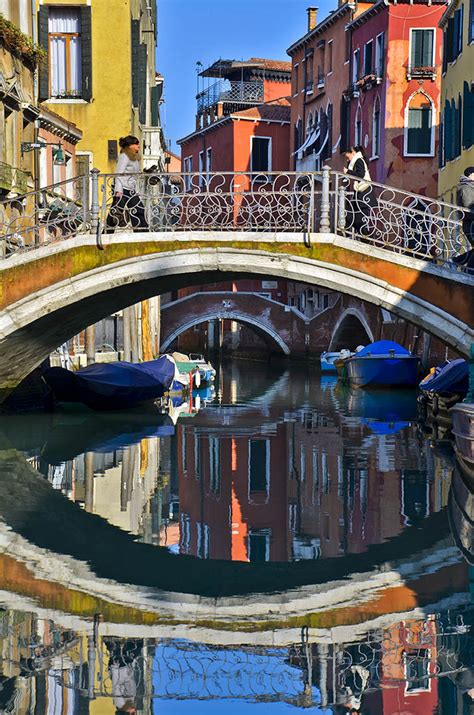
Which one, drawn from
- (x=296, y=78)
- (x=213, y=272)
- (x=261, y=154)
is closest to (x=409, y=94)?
(x=296, y=78)

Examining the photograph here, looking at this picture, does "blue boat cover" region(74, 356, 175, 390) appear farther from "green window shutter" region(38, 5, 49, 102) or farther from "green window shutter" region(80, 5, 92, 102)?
"green window shutter" region(80, 5, 92, 102)

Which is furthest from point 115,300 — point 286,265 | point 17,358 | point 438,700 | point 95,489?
point 438,700

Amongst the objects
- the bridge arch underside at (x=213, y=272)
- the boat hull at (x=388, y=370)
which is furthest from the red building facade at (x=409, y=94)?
the bridge arch underside at (x=213, y=272)

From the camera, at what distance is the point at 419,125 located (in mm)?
26062

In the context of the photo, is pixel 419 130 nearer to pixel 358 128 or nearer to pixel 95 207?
pixel 358 128

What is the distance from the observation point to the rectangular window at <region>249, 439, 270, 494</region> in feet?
33.6

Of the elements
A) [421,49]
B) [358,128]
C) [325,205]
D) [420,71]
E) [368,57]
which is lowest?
[325,205]

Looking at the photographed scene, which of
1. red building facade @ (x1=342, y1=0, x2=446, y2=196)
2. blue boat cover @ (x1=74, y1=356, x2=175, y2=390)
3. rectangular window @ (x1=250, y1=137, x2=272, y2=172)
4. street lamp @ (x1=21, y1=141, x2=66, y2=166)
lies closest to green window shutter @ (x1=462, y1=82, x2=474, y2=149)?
blue boat cover @ (x1=74, y1=356, x2=175, y2=390)

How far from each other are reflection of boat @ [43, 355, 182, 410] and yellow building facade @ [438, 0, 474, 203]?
5.09m

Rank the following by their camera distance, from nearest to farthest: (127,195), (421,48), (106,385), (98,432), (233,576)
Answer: (233,576)
(127,195)
(98,432)
(106,385)
(421,48)

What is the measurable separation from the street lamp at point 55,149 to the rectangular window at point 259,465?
449cm

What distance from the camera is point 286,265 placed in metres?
11.9

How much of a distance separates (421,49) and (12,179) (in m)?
13.9

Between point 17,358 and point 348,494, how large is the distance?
5.22 m
